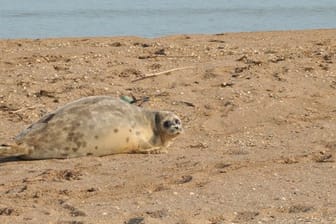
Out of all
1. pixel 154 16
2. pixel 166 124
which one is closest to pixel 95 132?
pixel 166 124

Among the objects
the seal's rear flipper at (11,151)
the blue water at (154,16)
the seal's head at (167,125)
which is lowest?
the seal's rear flipper at (11,151)

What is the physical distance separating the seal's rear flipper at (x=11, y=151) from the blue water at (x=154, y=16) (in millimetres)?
7379

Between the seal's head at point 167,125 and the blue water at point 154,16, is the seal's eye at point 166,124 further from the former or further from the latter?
the blue water at point 154,16

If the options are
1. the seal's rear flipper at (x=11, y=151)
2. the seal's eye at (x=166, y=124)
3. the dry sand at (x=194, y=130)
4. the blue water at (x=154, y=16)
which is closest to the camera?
the dry sand at (x=194, y=130)

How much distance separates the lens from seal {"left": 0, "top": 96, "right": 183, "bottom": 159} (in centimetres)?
758

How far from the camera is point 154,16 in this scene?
1780cm

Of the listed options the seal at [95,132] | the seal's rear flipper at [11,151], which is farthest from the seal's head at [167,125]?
the seal's rear flipper at [11,151]

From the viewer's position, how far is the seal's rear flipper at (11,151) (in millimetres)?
7492

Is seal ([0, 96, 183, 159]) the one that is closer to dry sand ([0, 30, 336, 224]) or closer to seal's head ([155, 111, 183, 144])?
seal's head ([155, 111, 183, 144])

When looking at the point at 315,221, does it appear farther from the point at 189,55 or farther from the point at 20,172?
the point at 189,55

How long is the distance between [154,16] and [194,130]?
31.5 feet

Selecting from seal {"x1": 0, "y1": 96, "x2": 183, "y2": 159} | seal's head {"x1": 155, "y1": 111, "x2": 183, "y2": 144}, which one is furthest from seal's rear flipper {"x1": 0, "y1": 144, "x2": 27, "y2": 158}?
seal's head {"x1": 155, "y1": 111, "x2": 183, "y2": 144}

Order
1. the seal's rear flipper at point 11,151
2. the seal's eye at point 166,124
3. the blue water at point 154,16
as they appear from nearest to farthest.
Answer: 1. the seal's rear flipper at point 11,151
2. the seal's eye at point 166,124
3. the blue water at point 154,16

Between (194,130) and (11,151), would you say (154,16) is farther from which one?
(11,151)
